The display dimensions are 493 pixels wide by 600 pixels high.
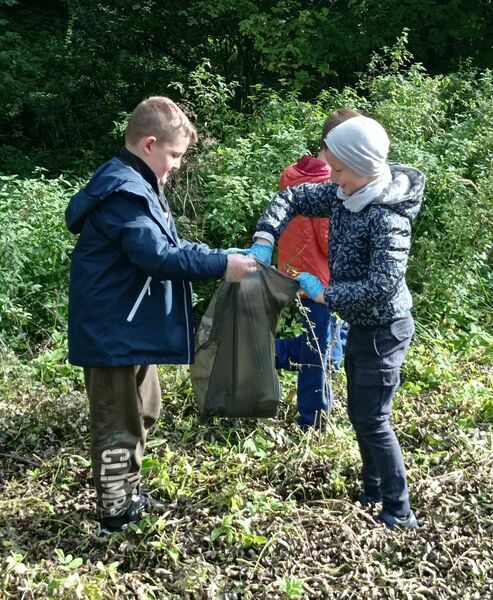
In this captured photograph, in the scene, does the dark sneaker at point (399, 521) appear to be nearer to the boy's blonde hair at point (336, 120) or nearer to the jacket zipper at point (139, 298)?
the jacket zipper at point (139, 298)

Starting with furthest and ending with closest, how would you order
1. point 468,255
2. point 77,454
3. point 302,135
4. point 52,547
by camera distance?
point 302,135
point 468,255
point 77,454
point 52,547

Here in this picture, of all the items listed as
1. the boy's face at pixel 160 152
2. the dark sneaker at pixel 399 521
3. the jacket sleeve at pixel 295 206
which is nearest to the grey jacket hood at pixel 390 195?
the jacket sleeve at pixel 295 206

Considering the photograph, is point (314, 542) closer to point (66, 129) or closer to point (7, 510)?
point (7, 510)

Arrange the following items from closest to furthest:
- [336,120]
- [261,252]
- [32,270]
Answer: [261,252] → [336,120] → [32,270]

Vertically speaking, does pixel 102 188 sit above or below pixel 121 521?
above

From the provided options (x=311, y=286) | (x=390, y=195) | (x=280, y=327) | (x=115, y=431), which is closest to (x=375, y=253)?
(x=390, y=195)

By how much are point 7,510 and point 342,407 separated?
180 centimetres

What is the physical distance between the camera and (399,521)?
3080 mm

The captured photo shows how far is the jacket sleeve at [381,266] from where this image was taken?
2791mm

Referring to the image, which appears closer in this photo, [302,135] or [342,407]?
[342,407]

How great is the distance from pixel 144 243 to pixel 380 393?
1.09m

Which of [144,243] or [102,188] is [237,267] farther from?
[102,188]

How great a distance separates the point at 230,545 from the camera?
2.97m

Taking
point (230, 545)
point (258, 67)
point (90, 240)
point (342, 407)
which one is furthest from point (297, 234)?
point (258, 67)
